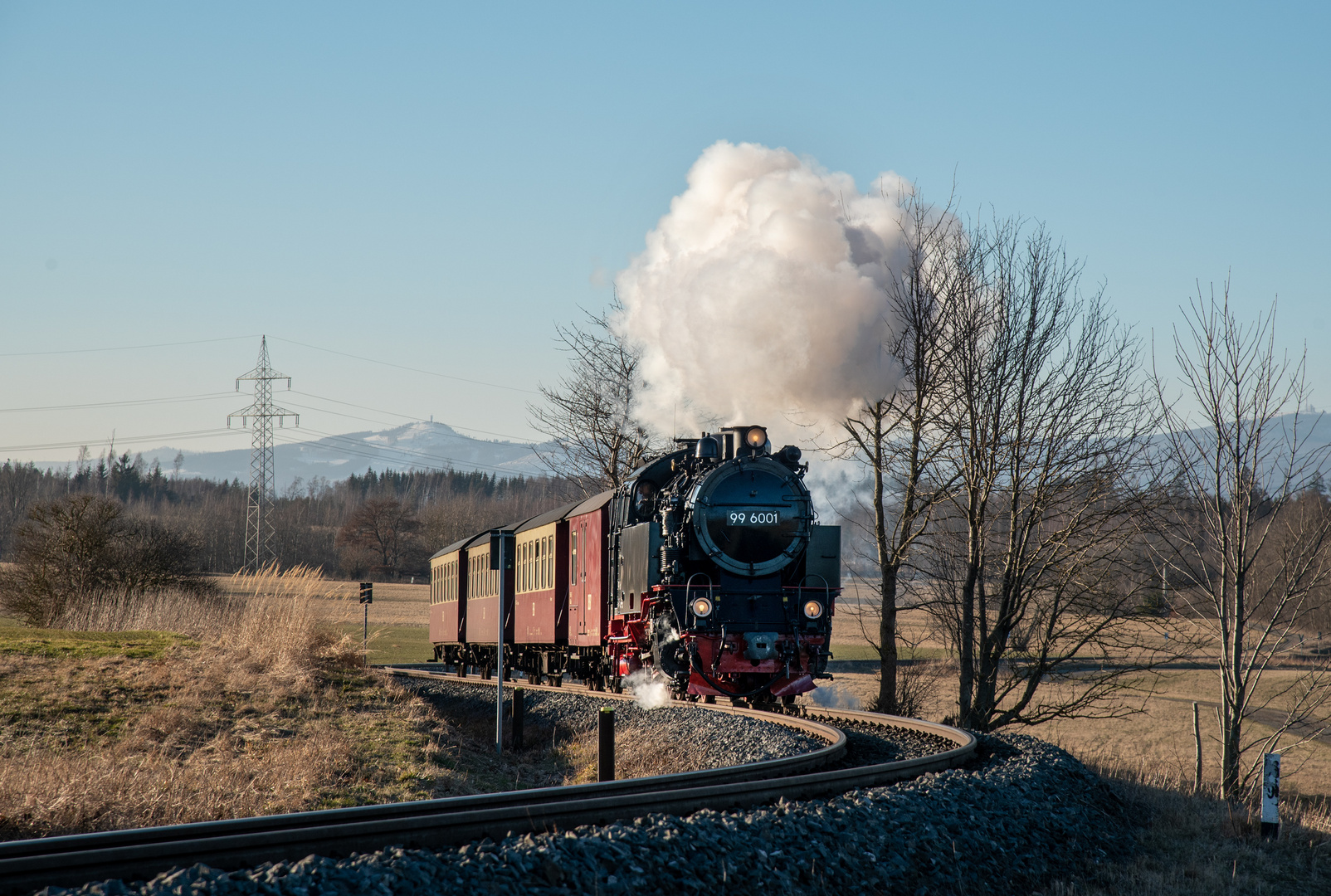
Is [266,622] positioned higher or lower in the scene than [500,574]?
lower

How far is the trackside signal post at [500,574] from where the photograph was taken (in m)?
13.2

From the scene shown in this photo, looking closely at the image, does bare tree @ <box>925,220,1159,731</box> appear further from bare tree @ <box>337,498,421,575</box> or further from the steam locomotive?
bare tree @ <box>337,498,421,575</box>

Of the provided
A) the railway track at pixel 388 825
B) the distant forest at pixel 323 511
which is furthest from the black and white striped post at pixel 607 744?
the distant forest at pixel 323 511

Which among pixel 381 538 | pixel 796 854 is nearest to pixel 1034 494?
pixel 796 854

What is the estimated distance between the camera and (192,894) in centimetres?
396

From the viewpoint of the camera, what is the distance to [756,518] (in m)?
12.9

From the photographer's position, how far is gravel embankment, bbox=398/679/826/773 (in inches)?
405

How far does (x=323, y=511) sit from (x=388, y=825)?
14668 cm

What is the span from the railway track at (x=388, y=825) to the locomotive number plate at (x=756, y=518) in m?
4.99

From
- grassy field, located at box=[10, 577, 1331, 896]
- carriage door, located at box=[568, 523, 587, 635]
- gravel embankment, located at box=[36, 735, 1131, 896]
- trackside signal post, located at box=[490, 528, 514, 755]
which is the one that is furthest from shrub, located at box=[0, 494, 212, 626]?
gravel embankment, located at box=[36, 735, 1131, 896]

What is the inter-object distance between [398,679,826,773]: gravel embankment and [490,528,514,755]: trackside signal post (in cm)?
89

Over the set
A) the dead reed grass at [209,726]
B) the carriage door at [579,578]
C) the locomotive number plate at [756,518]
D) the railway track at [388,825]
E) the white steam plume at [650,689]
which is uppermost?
the locomotive number plate at [756,518]

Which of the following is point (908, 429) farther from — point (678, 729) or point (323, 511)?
point (323, 511)

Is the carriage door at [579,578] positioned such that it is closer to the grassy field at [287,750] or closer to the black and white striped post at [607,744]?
the grassy field at [287,750]
